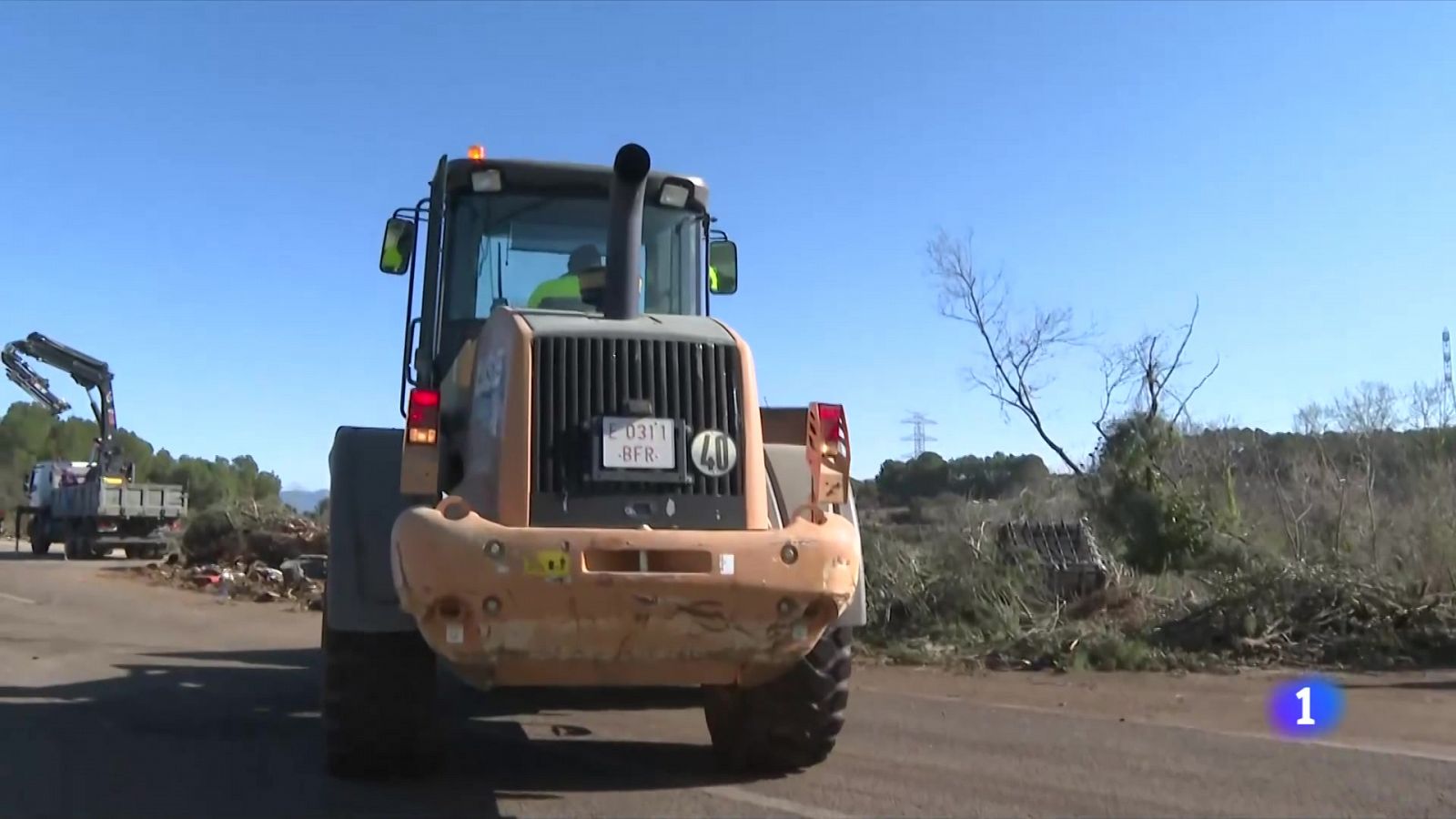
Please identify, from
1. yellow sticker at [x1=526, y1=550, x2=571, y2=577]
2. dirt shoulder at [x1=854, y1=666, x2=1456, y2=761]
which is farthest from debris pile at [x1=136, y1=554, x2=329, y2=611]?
yellow sticker at [x1=526, y1=550, x2=571, y2=577]

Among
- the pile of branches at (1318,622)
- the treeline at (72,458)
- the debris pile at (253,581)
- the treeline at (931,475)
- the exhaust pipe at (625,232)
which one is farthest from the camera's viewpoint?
the treeline at (72,458)

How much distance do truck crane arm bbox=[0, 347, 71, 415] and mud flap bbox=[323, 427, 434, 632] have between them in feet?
97.1

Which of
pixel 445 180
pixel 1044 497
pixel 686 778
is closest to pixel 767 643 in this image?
pixel 686 778

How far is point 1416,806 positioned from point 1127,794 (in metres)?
1.27

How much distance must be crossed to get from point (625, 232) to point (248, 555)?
20.7 m

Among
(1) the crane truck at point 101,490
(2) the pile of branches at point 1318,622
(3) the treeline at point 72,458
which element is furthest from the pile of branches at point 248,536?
(3) the treeline at point 72,458

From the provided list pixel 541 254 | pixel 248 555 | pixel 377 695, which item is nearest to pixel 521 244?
pixel 541 254

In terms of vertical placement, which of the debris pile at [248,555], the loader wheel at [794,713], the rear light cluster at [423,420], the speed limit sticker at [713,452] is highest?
the rear light cluster at [423,420]

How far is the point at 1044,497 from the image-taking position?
17.9m

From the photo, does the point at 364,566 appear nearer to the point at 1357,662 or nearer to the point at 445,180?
the point at 445,180

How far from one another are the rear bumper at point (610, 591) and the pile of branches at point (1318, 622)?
732cm

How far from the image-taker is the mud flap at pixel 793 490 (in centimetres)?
611

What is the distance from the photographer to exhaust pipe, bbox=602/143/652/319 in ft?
18.4

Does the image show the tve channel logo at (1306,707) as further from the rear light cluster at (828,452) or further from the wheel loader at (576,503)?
the rear light cluster at (828,452)
